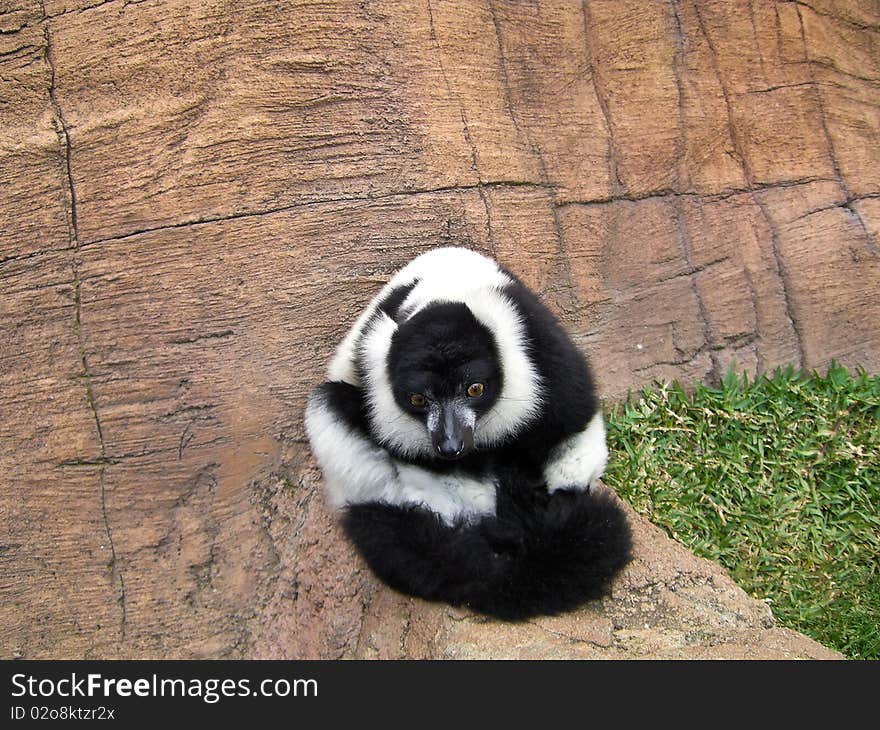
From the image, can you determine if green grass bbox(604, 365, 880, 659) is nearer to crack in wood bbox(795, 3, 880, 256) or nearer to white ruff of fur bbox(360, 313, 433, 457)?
crack in wood bbox(795, 3, 880, 256)

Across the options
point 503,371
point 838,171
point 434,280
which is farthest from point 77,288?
point 838,171

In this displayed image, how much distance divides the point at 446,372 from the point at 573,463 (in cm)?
72

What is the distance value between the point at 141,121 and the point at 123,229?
1.82 feet

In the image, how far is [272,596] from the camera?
3.97 m

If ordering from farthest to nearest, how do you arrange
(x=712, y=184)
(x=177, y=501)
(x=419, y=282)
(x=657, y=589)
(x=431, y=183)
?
(x=712, y=184)
(x=431, y=183)
(x=177, y=501)
(x=419, y=282)
(x=657, y=589)

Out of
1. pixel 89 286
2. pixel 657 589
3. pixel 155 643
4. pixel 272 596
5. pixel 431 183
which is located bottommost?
pixel 155 643

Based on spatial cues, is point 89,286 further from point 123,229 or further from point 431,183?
point 431,183

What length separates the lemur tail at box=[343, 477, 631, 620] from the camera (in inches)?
128

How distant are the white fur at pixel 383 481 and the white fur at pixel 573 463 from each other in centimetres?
27

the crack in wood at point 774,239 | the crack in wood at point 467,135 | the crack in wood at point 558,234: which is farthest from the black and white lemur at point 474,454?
the crack in wood at point 774,239

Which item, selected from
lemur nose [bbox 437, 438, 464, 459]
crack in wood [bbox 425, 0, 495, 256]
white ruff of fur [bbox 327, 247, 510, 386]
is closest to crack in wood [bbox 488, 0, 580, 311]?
crack in wood [bbox 425, 0, 495, 256]

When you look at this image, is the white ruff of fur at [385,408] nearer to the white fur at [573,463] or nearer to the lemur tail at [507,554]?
the lemur tail at [507,554]

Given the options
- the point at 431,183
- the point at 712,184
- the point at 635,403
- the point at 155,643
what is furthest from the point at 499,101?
the point at 155,643

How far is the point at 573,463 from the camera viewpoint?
11.7 feet
